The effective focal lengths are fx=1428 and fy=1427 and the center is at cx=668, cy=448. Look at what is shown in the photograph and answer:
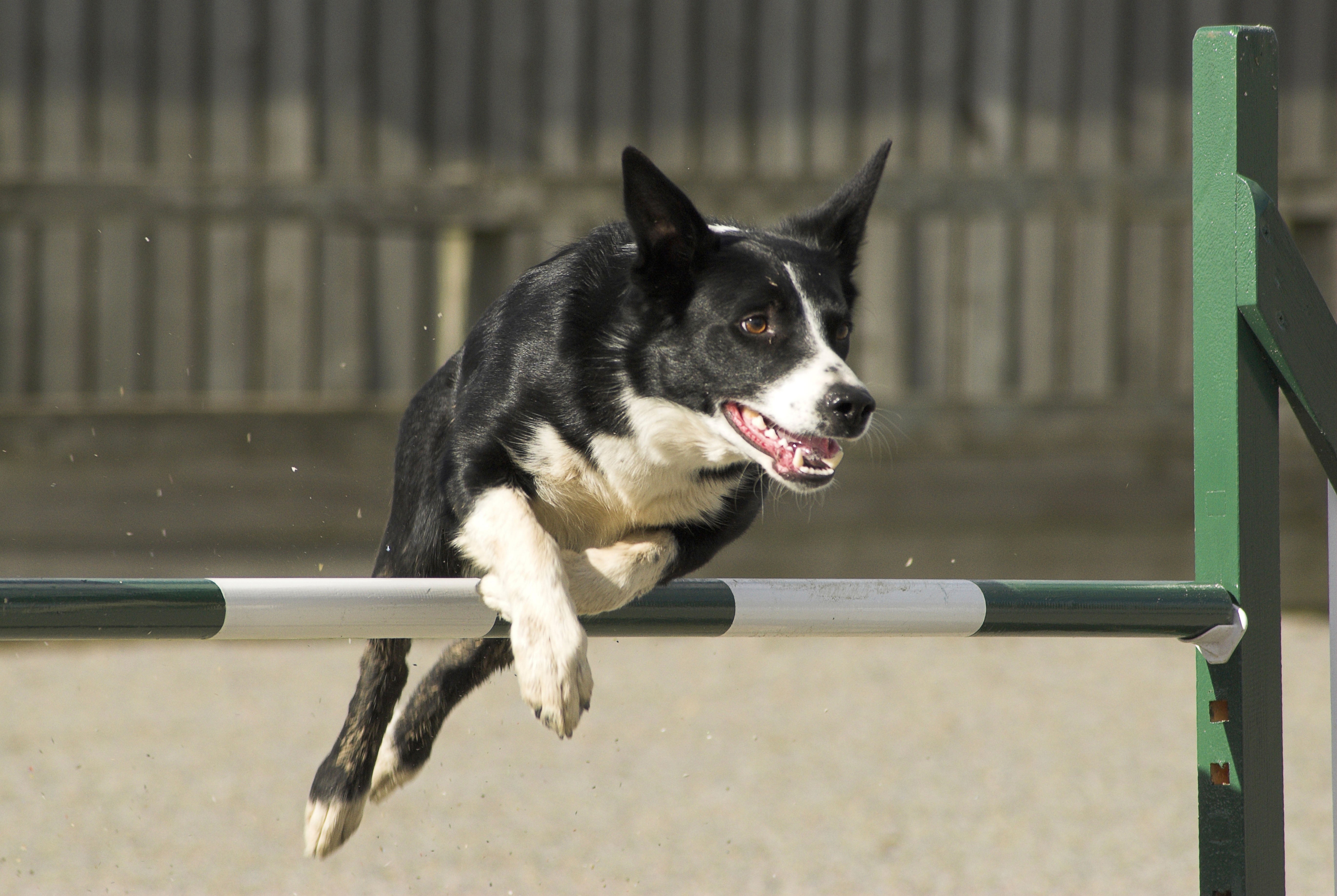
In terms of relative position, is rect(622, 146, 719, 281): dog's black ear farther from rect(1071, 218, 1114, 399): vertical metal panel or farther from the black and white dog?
rect(1071, 218, 1114, 399): vertical metal panel

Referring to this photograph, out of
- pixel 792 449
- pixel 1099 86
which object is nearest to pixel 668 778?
pixel 792 449

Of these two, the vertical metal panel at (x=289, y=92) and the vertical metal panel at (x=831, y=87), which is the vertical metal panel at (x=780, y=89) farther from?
the vertical metal panel at (x=289, y=92)

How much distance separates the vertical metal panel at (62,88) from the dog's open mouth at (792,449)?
4.68 metres

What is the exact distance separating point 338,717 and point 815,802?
1827 mm

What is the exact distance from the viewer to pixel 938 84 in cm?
655

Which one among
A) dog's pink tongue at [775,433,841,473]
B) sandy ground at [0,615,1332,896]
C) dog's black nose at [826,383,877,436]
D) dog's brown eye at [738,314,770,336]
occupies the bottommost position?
sandy ground at [0,615,1332,896]

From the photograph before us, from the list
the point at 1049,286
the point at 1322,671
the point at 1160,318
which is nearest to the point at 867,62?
the point at 1049,286

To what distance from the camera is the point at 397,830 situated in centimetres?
411

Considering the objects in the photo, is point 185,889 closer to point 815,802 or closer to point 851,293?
point 815,802

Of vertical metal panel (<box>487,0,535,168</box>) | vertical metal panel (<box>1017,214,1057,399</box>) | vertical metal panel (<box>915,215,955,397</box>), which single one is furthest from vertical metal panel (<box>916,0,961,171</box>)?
vertical metal panel (<box>487,0,535,168</box>)

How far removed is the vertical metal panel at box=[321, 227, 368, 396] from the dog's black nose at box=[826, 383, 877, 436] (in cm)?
438

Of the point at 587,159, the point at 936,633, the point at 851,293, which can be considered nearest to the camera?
the point at 936,633

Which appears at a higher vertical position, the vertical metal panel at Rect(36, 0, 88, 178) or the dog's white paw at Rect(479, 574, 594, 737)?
the vertical metal panel at Rect(36, 0, 88, 178)

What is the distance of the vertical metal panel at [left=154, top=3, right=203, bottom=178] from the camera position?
19.9ft
